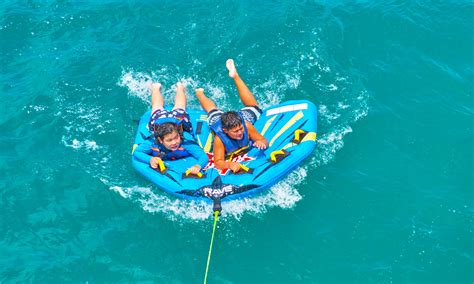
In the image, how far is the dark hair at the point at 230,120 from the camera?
368 inches

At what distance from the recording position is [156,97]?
36.3 feet

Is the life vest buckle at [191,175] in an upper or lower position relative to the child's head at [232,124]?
lower

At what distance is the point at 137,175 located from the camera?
1015 centimetres

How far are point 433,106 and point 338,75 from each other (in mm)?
2070

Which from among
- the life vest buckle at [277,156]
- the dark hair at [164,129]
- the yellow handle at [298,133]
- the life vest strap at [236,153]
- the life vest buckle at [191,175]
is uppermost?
the dark hair at [164,129]

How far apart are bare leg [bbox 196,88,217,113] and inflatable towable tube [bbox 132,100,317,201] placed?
0.94 feet

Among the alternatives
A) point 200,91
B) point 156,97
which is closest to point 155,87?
point 156,97

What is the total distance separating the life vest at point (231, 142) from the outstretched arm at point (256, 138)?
12 centimetres

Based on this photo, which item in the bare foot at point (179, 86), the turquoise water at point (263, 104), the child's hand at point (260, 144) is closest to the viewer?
the turquoise water at point (263, 104)

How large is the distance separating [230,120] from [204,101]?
1668mm

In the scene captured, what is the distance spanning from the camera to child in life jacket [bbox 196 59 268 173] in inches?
372

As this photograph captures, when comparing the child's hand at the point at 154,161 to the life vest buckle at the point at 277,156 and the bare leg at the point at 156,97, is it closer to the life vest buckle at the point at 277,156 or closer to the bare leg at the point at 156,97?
the bare leg at the point at 156,97

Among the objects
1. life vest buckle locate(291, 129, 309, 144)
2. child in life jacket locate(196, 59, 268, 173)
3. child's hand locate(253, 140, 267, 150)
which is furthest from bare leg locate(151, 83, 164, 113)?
life vest buckle locate(291, 129, 309, 144)

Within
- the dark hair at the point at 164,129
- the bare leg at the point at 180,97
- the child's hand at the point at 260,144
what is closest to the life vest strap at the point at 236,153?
the child's hand at the point at 260,144
